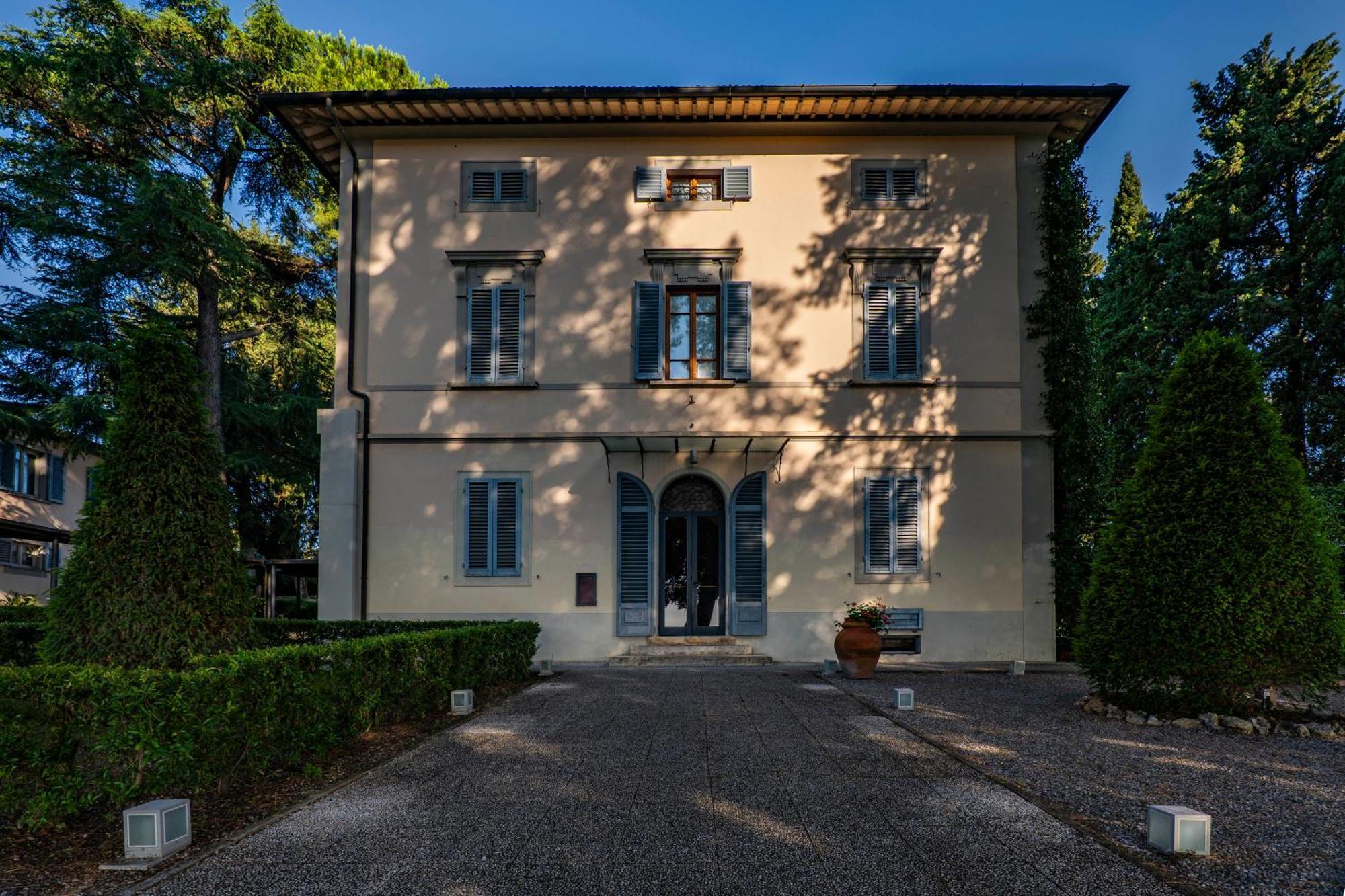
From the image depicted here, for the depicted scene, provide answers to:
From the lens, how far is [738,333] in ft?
47.2

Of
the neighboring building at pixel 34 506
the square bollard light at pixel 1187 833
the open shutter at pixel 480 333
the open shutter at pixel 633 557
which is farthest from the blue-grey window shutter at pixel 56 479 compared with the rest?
the square bollard light at pixel 1187 833

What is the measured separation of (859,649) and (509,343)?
7765 millimetres

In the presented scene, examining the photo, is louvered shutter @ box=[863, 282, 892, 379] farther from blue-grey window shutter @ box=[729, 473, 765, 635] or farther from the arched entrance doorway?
the arched entrance doorway

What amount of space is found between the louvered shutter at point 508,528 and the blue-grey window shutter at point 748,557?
3642 millimetres

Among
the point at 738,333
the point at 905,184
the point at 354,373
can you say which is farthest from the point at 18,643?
the point at 905,184

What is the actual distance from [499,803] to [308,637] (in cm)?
753

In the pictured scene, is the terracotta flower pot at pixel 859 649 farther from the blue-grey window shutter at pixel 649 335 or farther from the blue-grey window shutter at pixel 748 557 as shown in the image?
the blue-grey window shutter at pixel 649 335

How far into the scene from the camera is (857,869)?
13.0 ft

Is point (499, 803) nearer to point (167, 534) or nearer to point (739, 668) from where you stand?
point (167, 534)

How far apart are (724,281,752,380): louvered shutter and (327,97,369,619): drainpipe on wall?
6.36m

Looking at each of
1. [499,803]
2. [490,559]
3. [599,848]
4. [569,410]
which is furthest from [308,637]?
[599,848]

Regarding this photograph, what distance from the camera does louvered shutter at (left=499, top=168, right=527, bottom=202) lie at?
48.8 ft

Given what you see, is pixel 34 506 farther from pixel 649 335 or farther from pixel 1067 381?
pixel 1067 381

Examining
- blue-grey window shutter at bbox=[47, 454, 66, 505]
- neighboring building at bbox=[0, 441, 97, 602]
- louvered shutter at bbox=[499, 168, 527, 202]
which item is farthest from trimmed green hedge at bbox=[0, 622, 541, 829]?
blue-grey window shutter at bbox=[47, 454, 66, 505]
